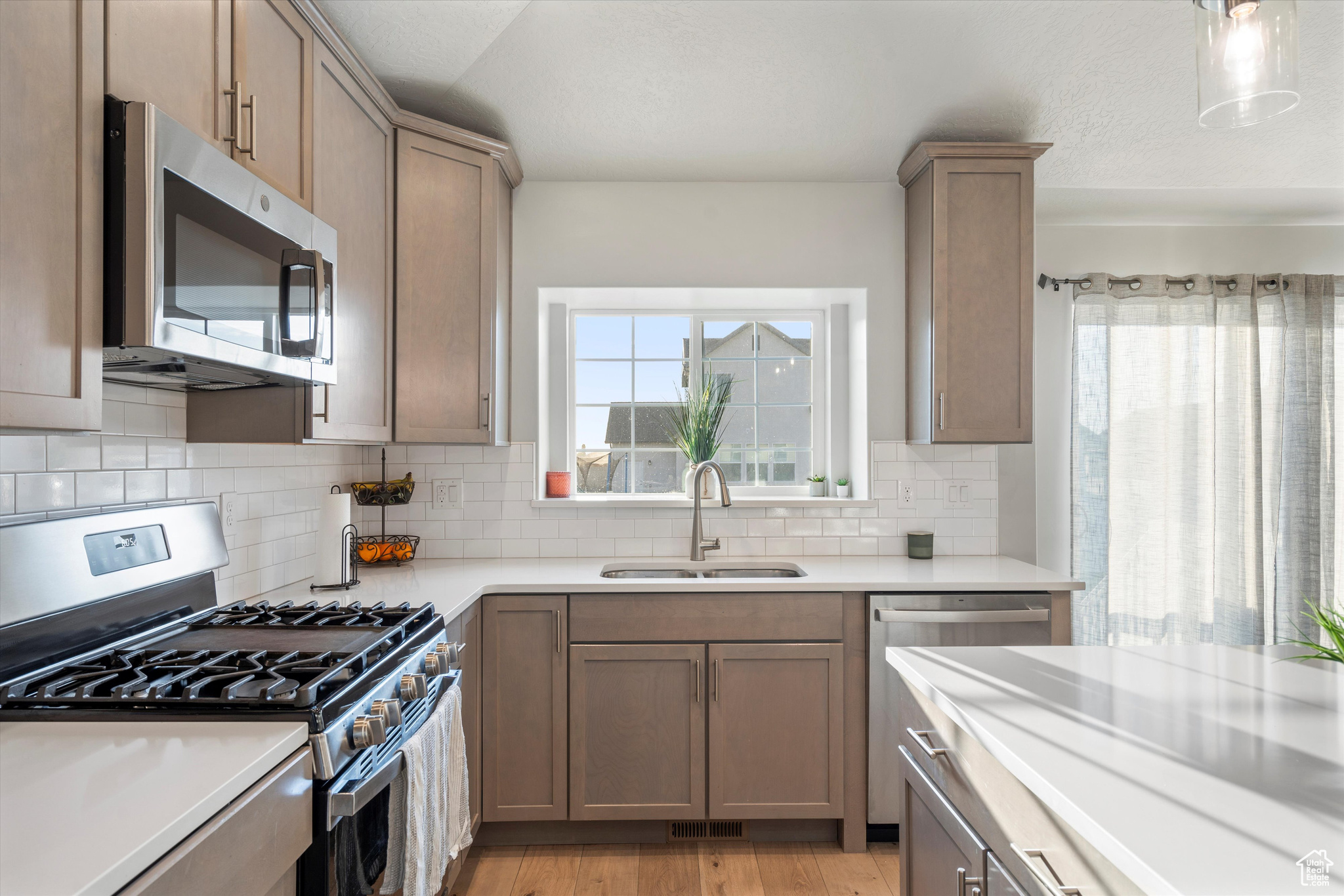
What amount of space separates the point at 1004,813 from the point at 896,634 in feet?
4.60

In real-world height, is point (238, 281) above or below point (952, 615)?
above

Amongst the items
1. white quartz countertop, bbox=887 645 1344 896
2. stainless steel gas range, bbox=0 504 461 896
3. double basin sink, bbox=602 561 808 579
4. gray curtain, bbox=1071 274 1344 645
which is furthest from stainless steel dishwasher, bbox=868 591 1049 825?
stainless steel gas range, bbox=0 504 461 896

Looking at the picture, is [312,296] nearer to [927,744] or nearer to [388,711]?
[388,711]

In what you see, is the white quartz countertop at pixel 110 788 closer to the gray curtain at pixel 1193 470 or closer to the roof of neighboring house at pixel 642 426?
the roof of neighboring house at pixel 642 426

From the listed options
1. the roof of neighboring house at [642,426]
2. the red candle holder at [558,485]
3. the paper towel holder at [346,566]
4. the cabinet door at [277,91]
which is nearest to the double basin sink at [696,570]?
the red candle holder at [558,485]

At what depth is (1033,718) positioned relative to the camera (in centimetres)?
108

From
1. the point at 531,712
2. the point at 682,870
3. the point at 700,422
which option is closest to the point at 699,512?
the point at 700,422

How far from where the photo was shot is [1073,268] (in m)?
3.42

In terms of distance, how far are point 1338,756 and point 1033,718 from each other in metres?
0.36

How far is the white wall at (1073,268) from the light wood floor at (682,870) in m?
1.68

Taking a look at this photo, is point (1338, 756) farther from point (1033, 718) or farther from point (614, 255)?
point (614, 255)

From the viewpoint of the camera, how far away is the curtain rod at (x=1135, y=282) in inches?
132

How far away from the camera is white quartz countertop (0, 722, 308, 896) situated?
0.72m

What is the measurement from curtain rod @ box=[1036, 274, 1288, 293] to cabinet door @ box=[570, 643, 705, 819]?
2.48 m
